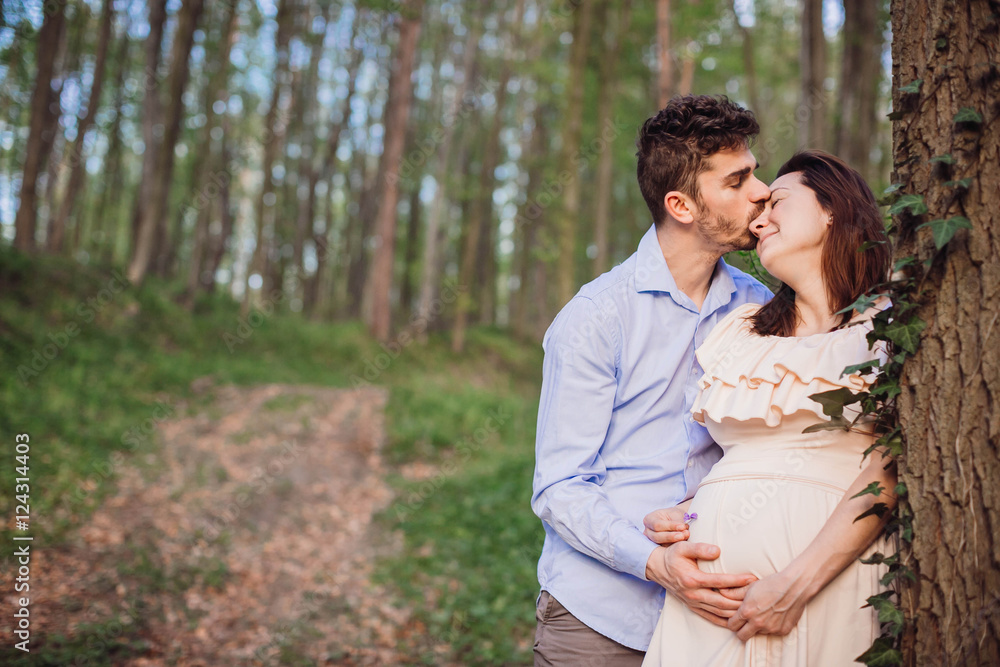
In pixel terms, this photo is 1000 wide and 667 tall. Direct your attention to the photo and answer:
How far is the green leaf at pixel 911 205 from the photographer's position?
160cm

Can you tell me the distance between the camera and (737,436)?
2104 mm

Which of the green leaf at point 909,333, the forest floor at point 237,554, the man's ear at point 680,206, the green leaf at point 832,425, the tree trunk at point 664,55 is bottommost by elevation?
the forest floor at point 237,554

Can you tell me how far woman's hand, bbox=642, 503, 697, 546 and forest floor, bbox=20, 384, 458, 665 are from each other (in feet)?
14.3

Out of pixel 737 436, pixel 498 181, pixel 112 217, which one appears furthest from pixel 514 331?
pixel 737 436

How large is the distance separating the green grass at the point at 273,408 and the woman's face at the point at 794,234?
4390 millimetres


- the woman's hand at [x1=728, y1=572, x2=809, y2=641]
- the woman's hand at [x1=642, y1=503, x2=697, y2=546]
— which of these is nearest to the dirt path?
the woman's hand at [x1=642, y1=503, x2=697, y2=546]

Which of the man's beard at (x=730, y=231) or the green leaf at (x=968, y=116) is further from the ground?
the green leaf at (x=968, y=116)

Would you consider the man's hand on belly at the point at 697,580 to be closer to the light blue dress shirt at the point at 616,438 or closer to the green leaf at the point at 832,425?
the light blue dress shirt at the point at 616,438

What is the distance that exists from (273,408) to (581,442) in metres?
10.3

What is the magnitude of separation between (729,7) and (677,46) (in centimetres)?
242

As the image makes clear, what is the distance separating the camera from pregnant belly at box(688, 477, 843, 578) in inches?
73.6

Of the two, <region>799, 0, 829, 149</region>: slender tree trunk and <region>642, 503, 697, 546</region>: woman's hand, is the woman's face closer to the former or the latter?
<region>642, 503, 697, 546</region>: woman's hand

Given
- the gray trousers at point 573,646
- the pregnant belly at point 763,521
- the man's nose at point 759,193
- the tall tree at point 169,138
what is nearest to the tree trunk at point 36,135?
the tall tree at point 169,138

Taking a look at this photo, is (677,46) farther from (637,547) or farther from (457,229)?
(457,229)
